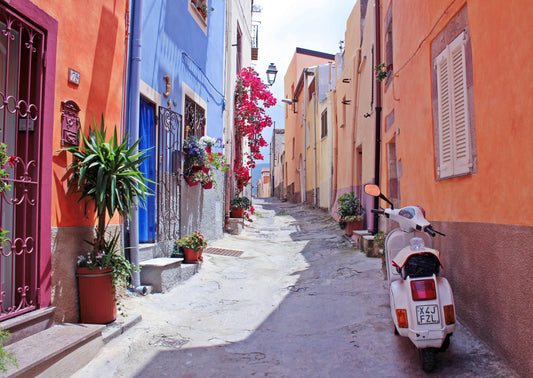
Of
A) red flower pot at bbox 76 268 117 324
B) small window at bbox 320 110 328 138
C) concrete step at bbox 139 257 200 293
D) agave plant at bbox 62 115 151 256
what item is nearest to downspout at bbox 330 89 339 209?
small window at bbox 320 110 328 138

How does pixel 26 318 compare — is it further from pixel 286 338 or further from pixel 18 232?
pixel 286 338

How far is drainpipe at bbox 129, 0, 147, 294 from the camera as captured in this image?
5.19m

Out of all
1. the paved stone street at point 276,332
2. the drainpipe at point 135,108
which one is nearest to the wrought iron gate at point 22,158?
the paved stone street at point 276,332

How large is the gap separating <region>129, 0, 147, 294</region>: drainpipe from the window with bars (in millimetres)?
2605

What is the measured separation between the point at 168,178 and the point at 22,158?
135 inches

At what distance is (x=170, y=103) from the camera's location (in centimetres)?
704

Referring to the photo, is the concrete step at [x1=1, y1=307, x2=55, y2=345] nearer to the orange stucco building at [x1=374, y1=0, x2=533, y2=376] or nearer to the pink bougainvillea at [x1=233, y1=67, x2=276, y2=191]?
the orange stucco building at [x1=374, y1=0, x2=533, y2=376]

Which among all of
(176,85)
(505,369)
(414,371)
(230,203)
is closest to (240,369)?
(414,371)

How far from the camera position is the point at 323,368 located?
3482mm

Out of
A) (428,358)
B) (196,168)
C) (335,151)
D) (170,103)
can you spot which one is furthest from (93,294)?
(335,151)

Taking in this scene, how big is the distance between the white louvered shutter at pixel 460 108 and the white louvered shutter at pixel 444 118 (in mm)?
111

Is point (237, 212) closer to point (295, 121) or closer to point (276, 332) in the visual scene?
point (276, 332)

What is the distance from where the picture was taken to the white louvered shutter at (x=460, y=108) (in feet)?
12.5

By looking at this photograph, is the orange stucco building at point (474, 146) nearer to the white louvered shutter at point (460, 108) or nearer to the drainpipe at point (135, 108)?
the white louvered shutter at point (460, 108)
